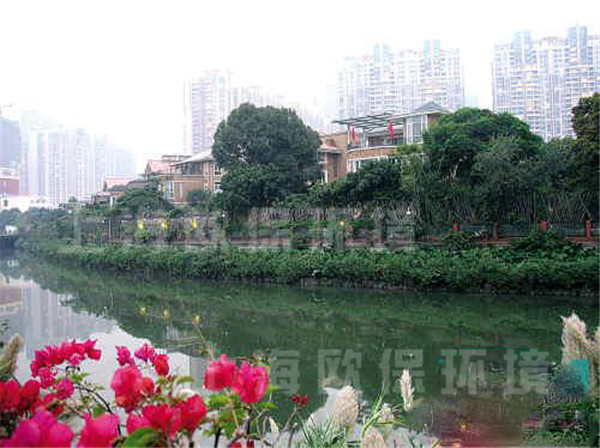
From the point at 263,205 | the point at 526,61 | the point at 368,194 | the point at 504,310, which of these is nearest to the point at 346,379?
the point at 504,310

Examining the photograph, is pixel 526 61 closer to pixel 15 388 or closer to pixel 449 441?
pixel 449 441

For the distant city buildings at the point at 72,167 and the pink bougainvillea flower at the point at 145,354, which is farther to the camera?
the distant city buildings at the point at 72,167

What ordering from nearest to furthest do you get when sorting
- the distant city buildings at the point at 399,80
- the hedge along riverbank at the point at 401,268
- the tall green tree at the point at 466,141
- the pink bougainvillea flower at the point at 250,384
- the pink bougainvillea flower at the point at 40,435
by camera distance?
1. the pink bougainvillea flower at the point at 40,435
2. the pink bougainvillea flower at the point at 250,384
3. the hedge along riverbank at the point at 401,268
4. the tall green tree at the point at 466,141
5. the distant city buildings at the point at 399,80

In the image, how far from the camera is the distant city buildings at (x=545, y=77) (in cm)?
1578

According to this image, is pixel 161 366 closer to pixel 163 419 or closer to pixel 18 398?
pixel 18 398

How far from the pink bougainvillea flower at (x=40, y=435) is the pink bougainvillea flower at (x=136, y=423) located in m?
0.14

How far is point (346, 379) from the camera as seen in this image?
5.22 meters

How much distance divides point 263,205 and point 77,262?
22.6 ft

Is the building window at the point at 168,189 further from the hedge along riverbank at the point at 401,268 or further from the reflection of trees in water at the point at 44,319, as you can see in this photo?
the reflection of trees in water at the point at 44,319

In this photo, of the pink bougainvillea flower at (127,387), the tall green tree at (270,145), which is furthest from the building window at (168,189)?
the pink bougainvillea flower at (127,387)

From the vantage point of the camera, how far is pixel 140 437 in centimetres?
93

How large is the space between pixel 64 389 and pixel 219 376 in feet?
1.56

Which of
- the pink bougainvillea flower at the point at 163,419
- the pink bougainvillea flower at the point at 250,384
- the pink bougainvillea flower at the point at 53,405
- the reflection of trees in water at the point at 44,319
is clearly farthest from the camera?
the reflection of trees in water at the point at 44,319

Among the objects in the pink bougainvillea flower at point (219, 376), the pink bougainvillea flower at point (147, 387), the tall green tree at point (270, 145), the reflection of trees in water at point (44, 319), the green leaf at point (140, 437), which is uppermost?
the tall green tree at point (270, 145)
